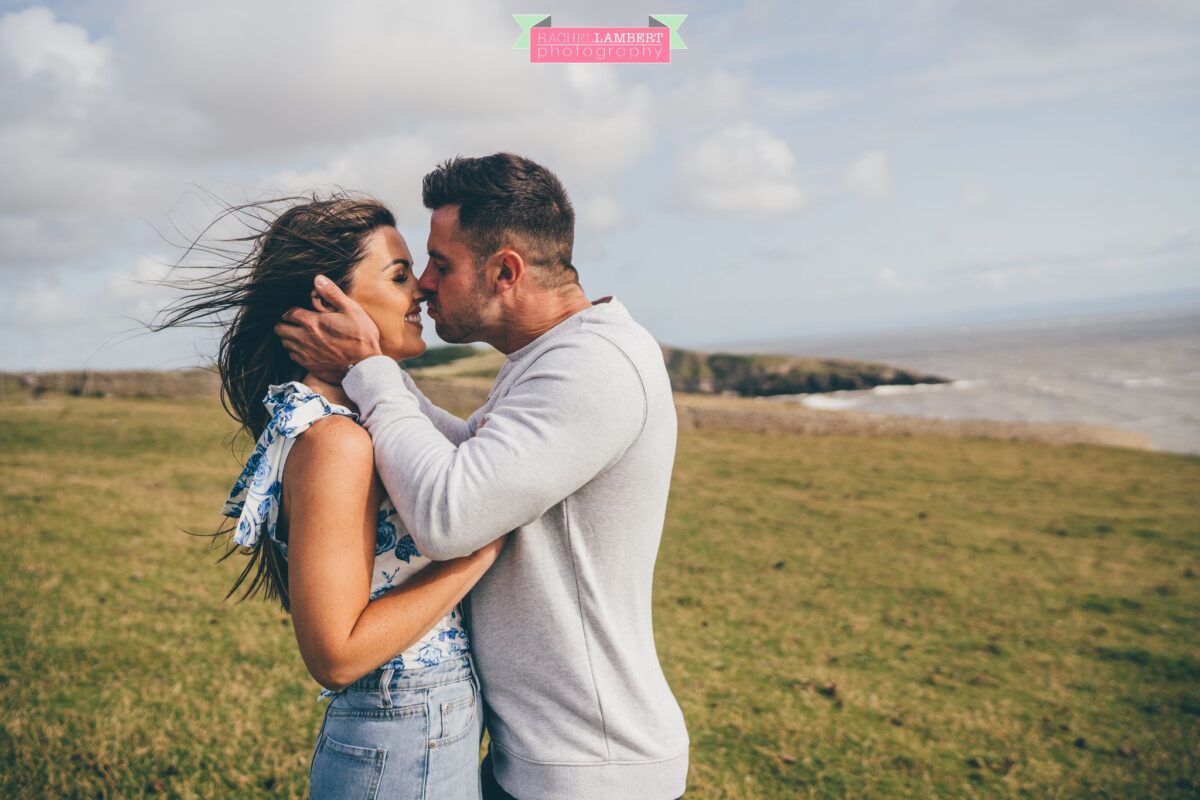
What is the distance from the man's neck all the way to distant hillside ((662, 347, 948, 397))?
181 feet

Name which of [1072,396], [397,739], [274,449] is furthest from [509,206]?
[1072,396]

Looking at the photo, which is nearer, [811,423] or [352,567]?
[352,567]

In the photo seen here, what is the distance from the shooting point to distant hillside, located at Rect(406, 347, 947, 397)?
193 ft

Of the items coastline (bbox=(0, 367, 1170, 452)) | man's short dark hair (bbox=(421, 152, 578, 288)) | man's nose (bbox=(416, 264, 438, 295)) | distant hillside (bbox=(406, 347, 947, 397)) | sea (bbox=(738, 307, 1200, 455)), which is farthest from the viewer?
distant hillside (bbox=(406, 347, 947, 397))

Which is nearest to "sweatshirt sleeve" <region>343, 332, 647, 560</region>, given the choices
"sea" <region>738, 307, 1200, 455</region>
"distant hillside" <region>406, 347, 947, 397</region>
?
"sea" <region>738, 307, 1200, 455</region>

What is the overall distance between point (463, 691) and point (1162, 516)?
1873 centimetres

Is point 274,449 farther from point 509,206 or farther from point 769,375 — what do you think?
point 769,375

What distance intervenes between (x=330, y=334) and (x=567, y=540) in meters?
0.89

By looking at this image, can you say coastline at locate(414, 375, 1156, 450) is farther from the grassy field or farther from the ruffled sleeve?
the ruffled sleeve

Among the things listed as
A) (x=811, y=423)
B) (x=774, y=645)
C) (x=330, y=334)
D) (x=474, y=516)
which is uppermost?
(x=330, y=334)

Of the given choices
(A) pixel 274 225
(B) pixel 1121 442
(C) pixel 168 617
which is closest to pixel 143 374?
(C) pixel 168 617

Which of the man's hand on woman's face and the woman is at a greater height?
the man's hand on woman's face

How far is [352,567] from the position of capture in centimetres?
187

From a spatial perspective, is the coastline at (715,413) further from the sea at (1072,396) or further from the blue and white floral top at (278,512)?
the blue and white floral top at (278,512)
